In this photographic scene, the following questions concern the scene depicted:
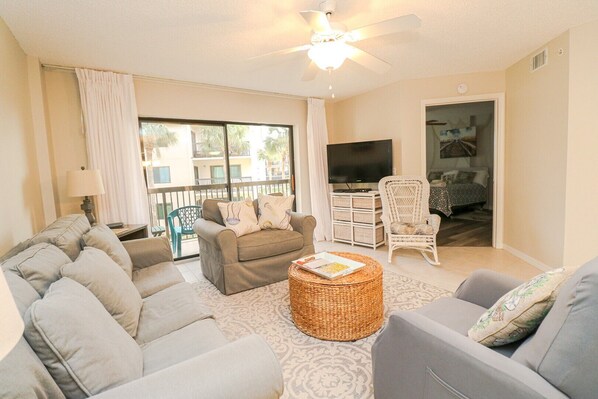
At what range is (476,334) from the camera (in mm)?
1139

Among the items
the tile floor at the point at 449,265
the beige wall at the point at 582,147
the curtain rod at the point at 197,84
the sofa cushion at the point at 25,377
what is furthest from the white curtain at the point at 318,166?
the sofa cushion at the point at 25,377

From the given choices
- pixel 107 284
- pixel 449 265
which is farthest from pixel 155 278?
pixel 449 265

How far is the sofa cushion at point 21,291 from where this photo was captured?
39.8 inches

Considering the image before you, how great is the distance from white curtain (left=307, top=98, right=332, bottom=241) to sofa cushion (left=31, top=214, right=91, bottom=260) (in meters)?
3.37

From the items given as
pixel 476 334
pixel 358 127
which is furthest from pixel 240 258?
pixel 358 127

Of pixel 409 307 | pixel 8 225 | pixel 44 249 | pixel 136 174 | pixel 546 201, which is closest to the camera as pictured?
pixel 44 249

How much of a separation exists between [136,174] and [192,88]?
4.37 feet

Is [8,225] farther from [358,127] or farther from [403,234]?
[358,127]

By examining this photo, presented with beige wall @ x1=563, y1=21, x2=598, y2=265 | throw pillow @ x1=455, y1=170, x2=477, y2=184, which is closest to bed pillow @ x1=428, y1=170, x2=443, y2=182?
throw pillow @ x1=455, y1=170, x2=477, y2=184

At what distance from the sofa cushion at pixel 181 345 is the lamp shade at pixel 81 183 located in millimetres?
2086

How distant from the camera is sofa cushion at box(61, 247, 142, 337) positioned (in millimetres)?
1353

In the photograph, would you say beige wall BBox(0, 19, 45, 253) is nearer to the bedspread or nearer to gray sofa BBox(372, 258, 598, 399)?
gray sofa BBox(372, 258, 598, 399)

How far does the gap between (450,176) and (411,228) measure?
324 centimetres

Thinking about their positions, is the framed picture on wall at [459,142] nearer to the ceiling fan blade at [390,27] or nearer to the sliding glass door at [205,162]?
the sliding glass door at [205,162]
